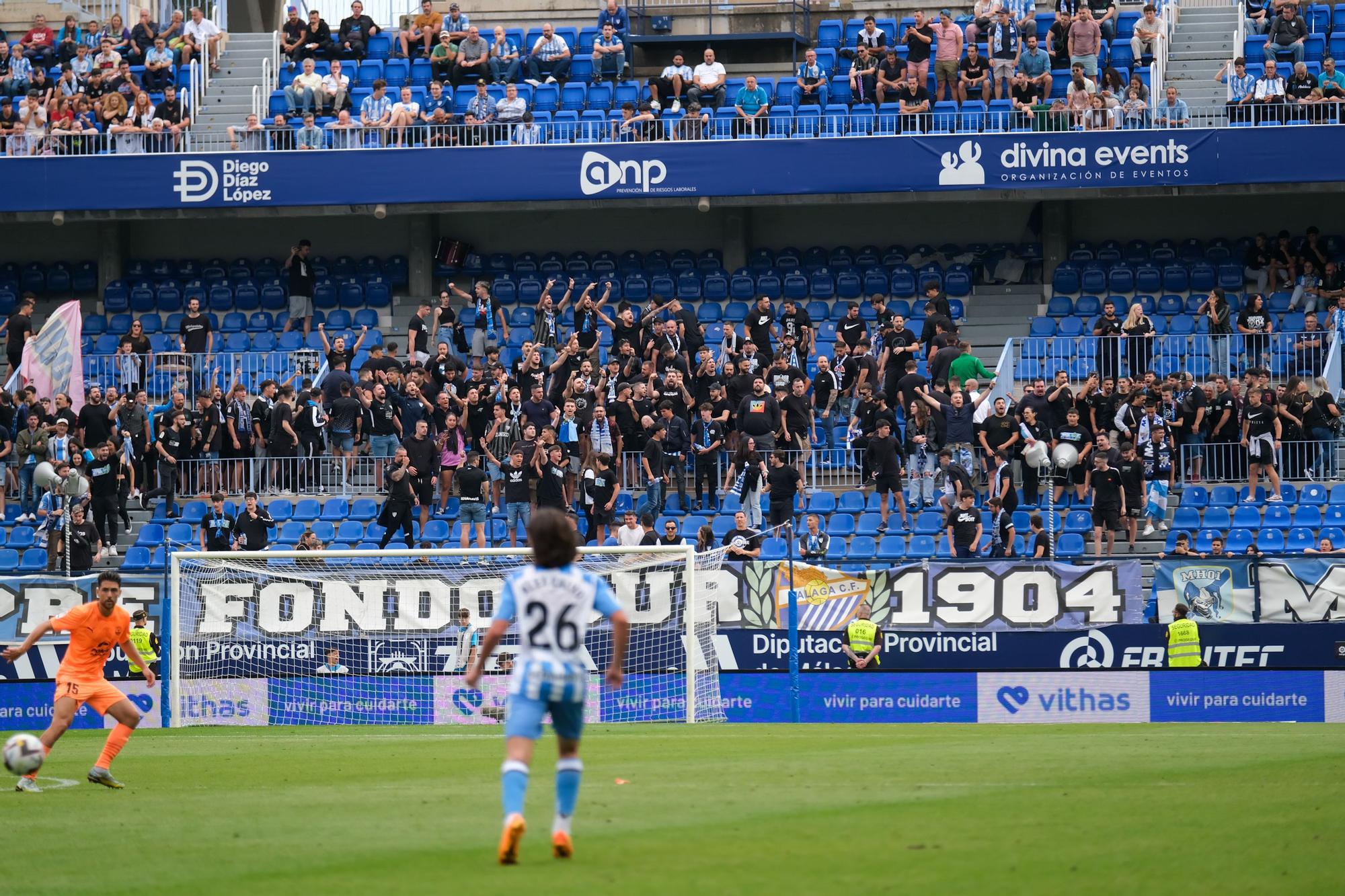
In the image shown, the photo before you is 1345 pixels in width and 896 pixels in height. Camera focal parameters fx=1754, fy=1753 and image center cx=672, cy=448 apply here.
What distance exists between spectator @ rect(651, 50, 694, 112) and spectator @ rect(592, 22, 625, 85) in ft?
3.57

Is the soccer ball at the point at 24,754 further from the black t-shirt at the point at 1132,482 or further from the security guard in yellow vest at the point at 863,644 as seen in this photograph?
the black t-shirt at the point at 1132,482

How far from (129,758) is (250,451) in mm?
12251

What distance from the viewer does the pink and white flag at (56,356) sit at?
28516mm

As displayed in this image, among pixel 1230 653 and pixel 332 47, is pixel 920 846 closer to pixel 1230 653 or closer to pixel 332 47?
pixel 1230 653

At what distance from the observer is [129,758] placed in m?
15.8

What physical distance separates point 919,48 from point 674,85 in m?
4.38

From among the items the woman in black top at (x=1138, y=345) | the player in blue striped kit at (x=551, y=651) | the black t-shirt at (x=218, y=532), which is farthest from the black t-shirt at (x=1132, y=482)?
the player in blue striped kit at (x=551, y=651)

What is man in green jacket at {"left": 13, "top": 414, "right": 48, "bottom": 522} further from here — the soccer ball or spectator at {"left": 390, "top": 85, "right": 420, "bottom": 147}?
the soccer ball

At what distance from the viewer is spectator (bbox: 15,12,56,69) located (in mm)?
33594

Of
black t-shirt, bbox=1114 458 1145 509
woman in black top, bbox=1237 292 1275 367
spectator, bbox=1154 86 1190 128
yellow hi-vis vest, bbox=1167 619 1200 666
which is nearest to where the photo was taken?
yellow hi-vis vest, bbox=1167 619 1200 666

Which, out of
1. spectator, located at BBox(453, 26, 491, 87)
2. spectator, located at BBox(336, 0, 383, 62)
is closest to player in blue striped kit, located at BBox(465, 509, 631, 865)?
spectator, located at BBox(453, 26, 491, 87)

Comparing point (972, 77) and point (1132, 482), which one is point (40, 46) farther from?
point (1132, 482)

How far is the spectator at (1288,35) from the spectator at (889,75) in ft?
18.1

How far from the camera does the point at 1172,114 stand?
29.7m
